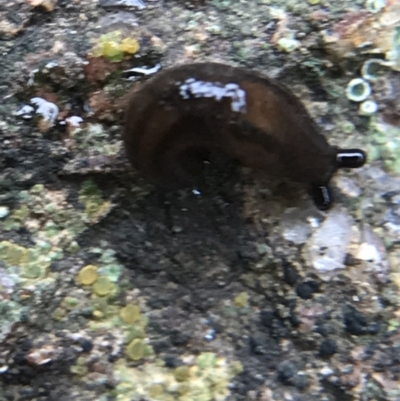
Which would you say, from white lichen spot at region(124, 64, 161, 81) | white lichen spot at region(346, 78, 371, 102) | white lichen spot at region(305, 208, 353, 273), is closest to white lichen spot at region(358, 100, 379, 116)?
white lichen spot at region(346, 78, 371, 102)

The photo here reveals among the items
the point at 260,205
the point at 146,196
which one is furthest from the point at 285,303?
the point at 146,196

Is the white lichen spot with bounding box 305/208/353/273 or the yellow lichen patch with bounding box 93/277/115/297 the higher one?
the white lichen spot with bounding box 305/208/353/273

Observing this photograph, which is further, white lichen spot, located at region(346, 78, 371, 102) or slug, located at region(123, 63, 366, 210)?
white lichen spot, located at region(346, 78, 371, 102)

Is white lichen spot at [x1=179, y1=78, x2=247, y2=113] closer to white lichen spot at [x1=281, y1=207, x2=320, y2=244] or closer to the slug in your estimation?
the slug

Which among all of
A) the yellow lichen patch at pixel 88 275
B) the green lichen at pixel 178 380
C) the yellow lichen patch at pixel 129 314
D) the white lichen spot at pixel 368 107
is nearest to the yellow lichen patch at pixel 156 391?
the green lichen at pixel 178 380

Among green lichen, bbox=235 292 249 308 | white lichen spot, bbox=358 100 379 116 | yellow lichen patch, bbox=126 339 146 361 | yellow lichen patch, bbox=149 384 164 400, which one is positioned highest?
white lichen spot, bbox=358 100 379 116

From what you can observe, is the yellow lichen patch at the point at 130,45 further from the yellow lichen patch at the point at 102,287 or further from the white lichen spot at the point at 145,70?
the yellow lichen patch at the point at 102,287
